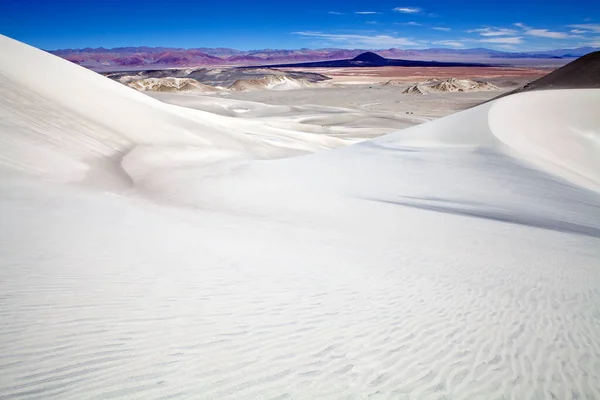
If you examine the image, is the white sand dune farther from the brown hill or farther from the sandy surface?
the sandy surface

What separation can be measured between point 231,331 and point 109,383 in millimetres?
1165

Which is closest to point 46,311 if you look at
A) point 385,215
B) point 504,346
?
point 504,346

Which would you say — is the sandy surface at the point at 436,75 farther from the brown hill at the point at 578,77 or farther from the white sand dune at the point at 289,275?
the white sand dune at the point at 289,275

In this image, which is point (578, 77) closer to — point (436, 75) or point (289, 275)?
point (289, 275)

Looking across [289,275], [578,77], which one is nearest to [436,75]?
[578,77]

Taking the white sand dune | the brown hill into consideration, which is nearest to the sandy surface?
the brown hill

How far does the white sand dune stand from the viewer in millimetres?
3324

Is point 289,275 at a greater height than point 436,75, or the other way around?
point 436,75

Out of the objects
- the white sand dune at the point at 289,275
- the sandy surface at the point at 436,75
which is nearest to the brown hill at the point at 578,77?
the white sand dune at the point at 289,275

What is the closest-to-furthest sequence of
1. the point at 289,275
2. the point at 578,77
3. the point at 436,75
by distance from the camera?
the point at 289,275 < the point at 578,77 < the point at 436,75

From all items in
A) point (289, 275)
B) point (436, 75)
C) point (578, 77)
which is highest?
point (436, 75)

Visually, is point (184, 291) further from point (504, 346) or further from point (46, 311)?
point (504, 346)

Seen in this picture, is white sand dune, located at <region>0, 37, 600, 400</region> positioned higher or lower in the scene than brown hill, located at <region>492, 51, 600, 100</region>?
lower

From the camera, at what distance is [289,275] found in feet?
18.0
